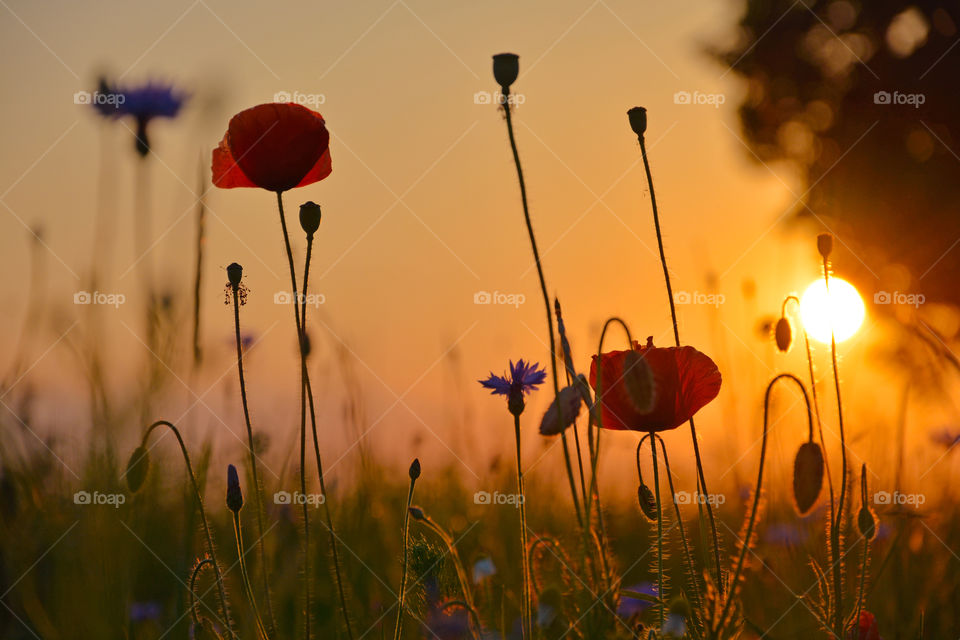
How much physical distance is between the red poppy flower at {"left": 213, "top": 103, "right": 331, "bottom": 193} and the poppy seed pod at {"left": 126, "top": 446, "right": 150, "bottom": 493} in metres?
0.68

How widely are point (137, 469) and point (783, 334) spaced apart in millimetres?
1693

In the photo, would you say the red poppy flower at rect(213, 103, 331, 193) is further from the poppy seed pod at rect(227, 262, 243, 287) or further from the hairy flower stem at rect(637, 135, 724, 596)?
the hairy flower stem at rect(637, 135, 724, 596)

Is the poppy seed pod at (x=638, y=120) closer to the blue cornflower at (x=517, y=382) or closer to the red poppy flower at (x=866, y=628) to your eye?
the blue cornflower at (x=517, y=382)

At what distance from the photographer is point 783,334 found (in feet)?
7.73

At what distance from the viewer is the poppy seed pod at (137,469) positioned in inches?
74.7

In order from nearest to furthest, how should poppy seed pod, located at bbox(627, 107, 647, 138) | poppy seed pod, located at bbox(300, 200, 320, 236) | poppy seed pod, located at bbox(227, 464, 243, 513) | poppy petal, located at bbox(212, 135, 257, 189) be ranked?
poppy seed pod, located at bbox(227, 464, 243, 513) < poppy seed pod, located at bbox(627, 107, 647, 138) < poppy seed pod, located at bbox(300, 200, 320, 236) < poppy petal, located at bbox(212, 135, 257, 189)

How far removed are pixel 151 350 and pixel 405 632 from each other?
3.59ft

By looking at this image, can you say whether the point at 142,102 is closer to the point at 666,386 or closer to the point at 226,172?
the point at 226,172

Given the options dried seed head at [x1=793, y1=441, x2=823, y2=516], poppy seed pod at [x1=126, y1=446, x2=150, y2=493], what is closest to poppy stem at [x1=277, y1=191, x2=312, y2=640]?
poppy seed pod at [x1=126, y1=446, x2=150, y2=493]

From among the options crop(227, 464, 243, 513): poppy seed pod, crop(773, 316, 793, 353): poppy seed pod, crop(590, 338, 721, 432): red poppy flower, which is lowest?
crop(227, 464, 243, 513): poppy seed pod

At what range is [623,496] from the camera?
468 cm

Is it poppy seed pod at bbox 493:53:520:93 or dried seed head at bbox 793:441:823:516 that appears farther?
dried seed head at bbox 793:441:823:516

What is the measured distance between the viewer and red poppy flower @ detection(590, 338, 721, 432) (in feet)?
5.92

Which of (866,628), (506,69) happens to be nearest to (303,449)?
(506,69)
